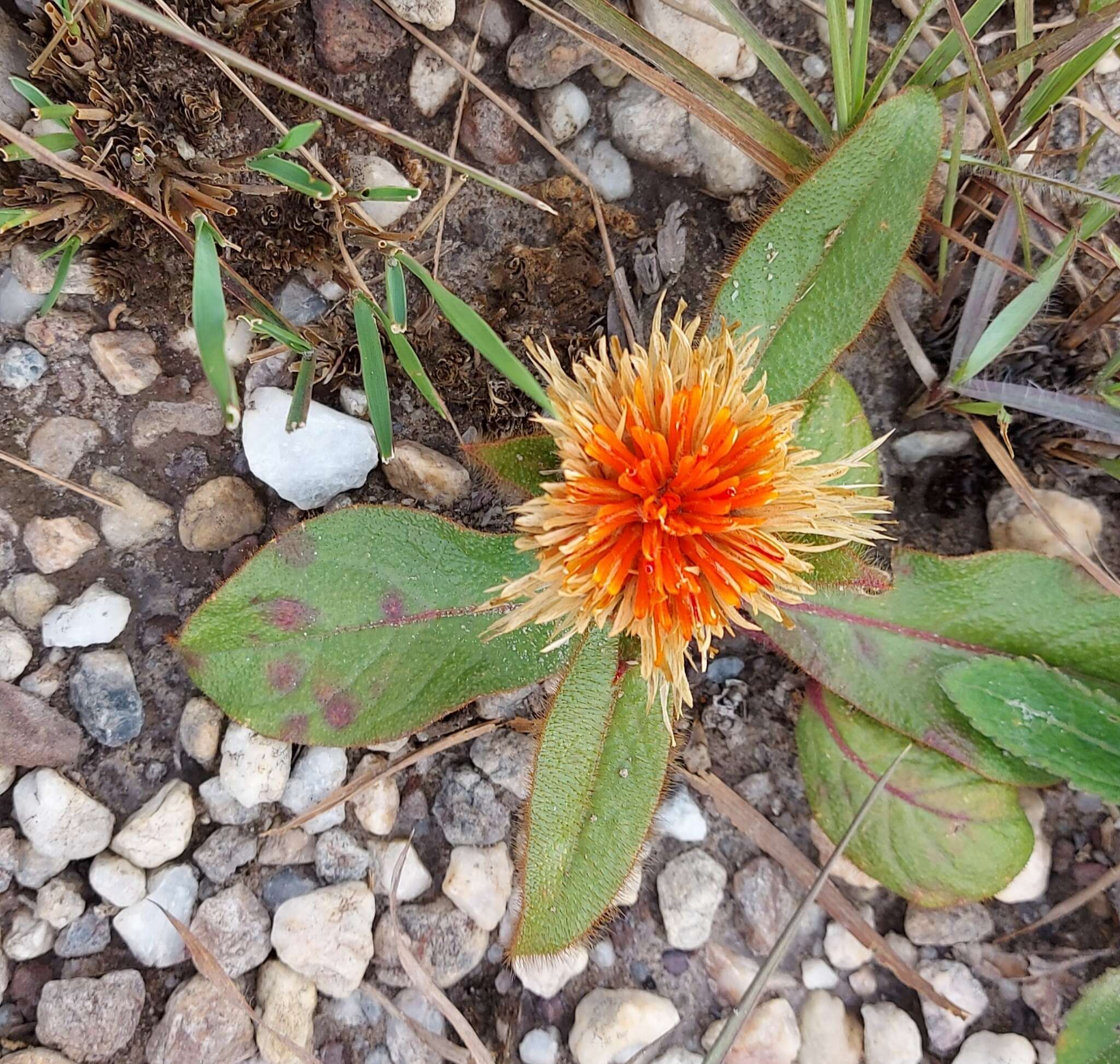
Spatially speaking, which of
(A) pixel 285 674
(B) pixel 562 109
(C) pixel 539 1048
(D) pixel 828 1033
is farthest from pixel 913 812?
(B) pixel 562 109

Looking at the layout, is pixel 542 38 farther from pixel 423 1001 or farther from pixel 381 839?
pixel 423 1001

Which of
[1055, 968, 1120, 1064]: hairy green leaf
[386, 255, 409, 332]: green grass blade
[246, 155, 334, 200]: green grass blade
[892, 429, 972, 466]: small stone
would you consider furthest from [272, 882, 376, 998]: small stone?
[892, 429, 972, 466]: small stone

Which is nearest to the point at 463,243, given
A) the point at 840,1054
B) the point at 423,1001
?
the point at 423,1001

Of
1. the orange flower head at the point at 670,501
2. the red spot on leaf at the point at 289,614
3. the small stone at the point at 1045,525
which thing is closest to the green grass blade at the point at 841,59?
the orange flower head at the point at 670,501

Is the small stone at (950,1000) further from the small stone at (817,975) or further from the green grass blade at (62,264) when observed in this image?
the green grass blade at (62,264)

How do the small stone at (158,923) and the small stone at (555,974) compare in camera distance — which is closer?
the small stone at (158,923)

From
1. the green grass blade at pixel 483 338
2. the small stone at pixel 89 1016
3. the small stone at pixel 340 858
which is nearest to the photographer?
the green grass blade at pixel 483 338
